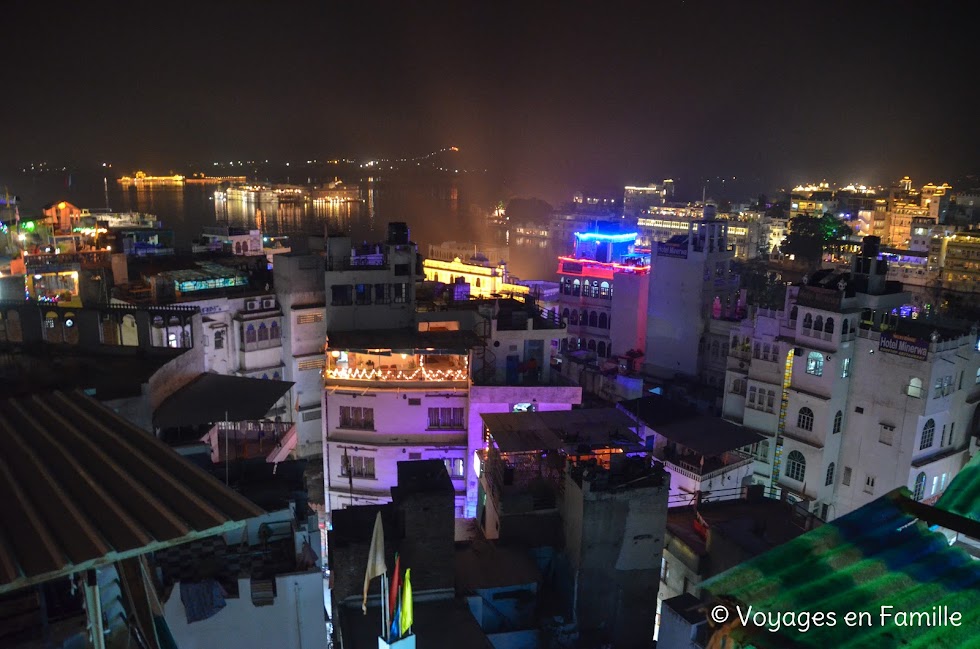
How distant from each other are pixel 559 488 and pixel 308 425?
46.5 feet

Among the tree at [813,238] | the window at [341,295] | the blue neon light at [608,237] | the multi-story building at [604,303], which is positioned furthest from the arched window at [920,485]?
the tree at [813,238]

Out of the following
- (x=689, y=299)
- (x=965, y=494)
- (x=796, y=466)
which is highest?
(x=965, y=494)

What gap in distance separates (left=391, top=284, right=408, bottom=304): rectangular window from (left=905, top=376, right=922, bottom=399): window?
16.0m

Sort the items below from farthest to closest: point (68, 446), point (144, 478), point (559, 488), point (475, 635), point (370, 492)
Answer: point (370, 492), point (559, 488), point (475, 635), point (68, 446), point (144, 478)

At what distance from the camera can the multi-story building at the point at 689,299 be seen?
1257 inches

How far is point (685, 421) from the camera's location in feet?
68.3

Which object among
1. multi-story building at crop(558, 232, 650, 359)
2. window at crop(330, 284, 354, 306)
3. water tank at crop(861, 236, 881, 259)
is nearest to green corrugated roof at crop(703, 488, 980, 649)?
window at crop(330, 284, 354, 306)

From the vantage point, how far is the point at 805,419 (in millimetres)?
22516

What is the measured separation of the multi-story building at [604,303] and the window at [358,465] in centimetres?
1799

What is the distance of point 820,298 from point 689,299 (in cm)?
1017

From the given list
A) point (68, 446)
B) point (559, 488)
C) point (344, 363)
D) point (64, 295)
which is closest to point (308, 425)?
point (344, 363)

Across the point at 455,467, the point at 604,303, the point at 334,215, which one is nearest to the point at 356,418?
the point at 455,467

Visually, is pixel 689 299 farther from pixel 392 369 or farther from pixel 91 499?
pixel 91 499

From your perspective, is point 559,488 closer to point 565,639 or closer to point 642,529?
point 642,529
